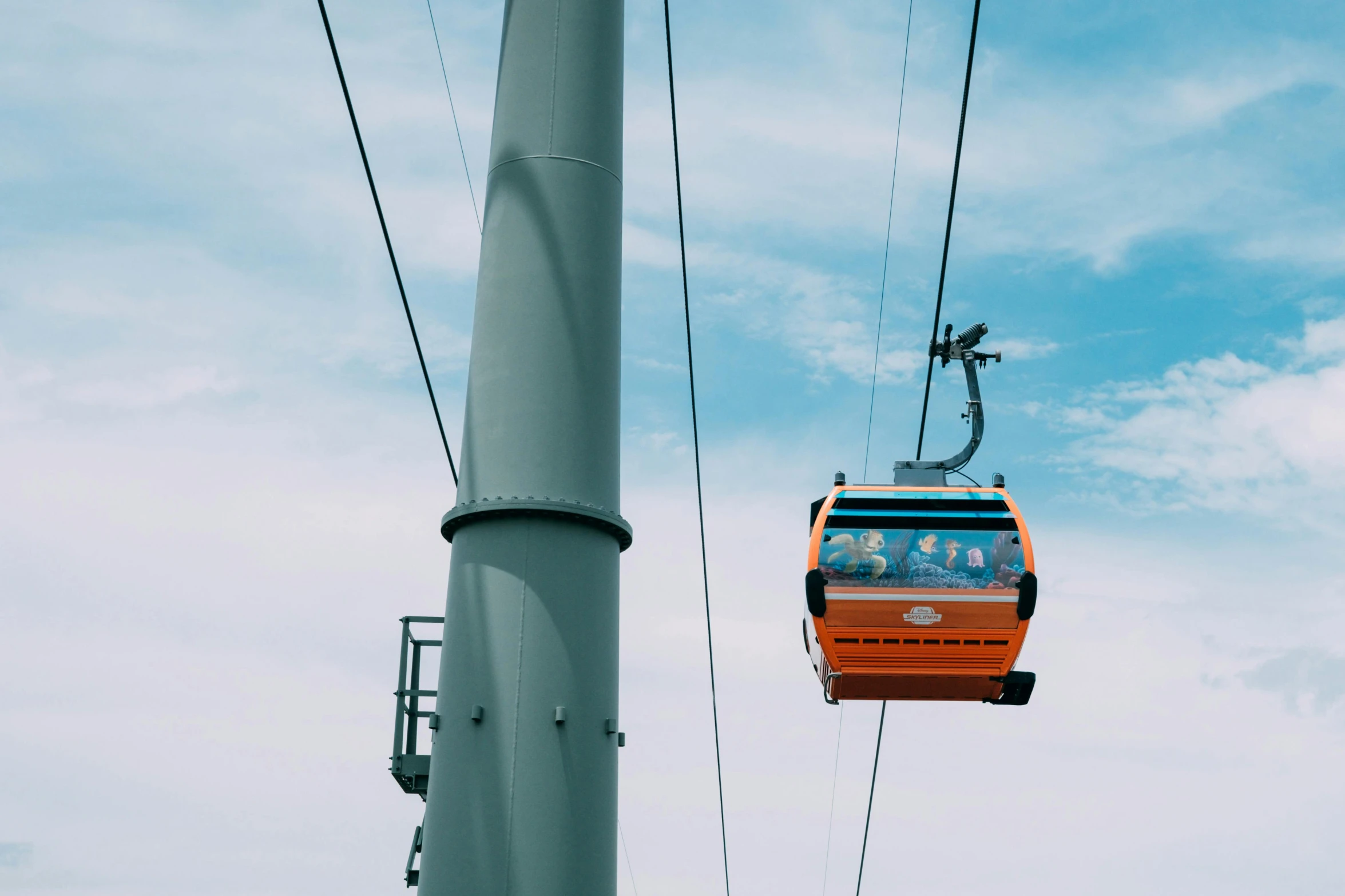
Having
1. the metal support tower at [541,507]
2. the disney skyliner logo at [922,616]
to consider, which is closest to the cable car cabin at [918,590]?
the disney skyliner logo at [922,616]

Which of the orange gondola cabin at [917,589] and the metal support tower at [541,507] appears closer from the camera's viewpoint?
the metal support tower at [541,507]

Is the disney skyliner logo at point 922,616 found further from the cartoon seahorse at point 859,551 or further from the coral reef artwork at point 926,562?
the cartoon seahorse at point 859,551

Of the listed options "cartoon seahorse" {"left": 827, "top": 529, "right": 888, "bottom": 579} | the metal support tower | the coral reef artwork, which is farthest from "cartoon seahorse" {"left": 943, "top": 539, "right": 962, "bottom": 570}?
the metal support tower

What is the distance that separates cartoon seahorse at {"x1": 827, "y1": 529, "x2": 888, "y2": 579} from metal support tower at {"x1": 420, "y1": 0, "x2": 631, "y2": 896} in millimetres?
2687

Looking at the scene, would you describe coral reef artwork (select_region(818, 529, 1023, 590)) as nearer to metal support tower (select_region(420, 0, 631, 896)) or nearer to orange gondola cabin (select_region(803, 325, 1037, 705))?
orange gondola cabin (select_region(803, 325, 1037, 705))

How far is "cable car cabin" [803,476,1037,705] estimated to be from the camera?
425 inches

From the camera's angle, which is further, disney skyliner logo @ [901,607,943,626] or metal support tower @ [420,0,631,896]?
disney skyliner logo @ [901,607,943,626]

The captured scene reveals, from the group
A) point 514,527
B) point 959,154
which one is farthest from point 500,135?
point 959,154

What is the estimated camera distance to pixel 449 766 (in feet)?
25.9

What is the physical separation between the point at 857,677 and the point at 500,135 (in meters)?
5.29

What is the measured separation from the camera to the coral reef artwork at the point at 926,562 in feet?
35.5

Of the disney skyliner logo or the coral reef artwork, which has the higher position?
the coral reef artwork

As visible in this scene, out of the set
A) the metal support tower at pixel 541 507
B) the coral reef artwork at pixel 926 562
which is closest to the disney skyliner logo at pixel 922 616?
the coral reef artwork at pixel 926 562

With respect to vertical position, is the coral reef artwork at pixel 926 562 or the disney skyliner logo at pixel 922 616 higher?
the coral reef artwork at pixel 926 562
